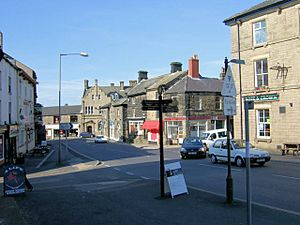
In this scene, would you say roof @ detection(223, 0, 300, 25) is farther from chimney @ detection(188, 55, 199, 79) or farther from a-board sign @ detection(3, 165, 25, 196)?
a-board sign @ detection(3, 165, 25, 196)

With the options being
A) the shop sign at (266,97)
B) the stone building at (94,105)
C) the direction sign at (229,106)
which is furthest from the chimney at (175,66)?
the direction sign at (229,106)

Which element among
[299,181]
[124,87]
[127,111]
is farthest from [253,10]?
[124,87]

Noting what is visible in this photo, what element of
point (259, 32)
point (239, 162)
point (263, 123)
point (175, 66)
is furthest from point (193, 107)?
point (239, 162)

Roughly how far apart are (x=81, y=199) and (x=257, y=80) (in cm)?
2094

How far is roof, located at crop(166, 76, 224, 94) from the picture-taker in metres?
46.0

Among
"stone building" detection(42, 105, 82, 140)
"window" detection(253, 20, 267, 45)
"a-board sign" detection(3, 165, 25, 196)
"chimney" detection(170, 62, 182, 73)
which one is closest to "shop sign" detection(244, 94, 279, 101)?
"window" detection(253, 20, 267, 45)

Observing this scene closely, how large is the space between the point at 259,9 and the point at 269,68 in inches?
193

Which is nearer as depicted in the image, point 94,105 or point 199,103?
point 199,103

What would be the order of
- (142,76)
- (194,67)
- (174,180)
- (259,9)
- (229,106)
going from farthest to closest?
(142,76) → (194,67) → (259,9) → (174,180) → (229,106)

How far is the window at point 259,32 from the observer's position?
2775cm

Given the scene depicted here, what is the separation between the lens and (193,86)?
46562 mm

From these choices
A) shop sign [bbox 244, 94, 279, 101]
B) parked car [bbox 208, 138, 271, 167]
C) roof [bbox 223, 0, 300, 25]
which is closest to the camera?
parked car [bbox 208, 138, 271, 167]

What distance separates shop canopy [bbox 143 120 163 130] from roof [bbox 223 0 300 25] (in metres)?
23.4

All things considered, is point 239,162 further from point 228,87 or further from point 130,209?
point 228,87
